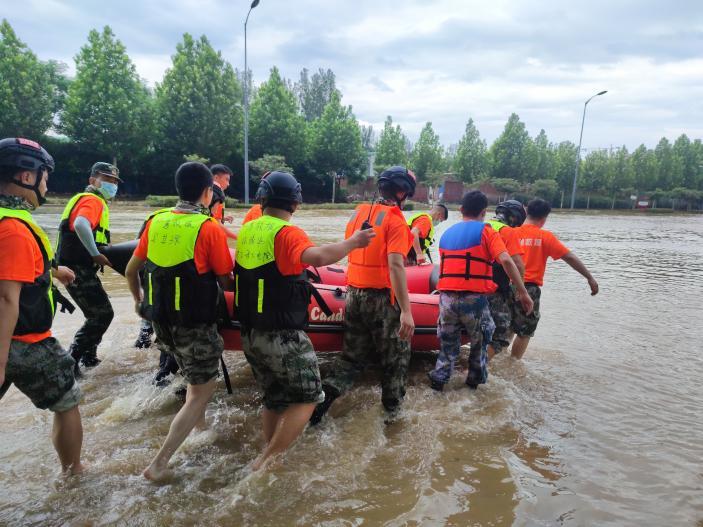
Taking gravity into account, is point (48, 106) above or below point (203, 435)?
above

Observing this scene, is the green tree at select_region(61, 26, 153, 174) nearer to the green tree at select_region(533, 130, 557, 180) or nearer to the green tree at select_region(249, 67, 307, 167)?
the green tree at select_region(249, 67, 307, 167)

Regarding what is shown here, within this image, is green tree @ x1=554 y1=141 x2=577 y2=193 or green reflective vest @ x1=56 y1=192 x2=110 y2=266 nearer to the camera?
green reflective vest @ x1=56 y1=192 x2=110 y2=266

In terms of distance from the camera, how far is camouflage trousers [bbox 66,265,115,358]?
401 cm

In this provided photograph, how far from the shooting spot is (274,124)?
38812 mm

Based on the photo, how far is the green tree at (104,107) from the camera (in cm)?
3238

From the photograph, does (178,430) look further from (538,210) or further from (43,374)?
(538,210)

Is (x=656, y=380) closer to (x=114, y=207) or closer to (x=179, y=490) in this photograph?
(x=179, y=490)

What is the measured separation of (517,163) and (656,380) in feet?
175

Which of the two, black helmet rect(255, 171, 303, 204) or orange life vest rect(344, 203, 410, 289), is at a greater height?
black helmet rect(255, 171, 303, 204)

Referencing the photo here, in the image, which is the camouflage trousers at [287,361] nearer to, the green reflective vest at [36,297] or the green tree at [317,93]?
the green reflective vest at [36,297]

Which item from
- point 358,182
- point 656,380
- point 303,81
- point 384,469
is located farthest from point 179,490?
point 303,81


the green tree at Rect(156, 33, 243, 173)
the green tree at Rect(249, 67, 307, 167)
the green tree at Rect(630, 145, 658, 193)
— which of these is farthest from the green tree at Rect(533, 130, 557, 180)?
the green tree at Rect(156, 33, 243, 173)

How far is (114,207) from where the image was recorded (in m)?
26.7

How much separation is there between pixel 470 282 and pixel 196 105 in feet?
119
